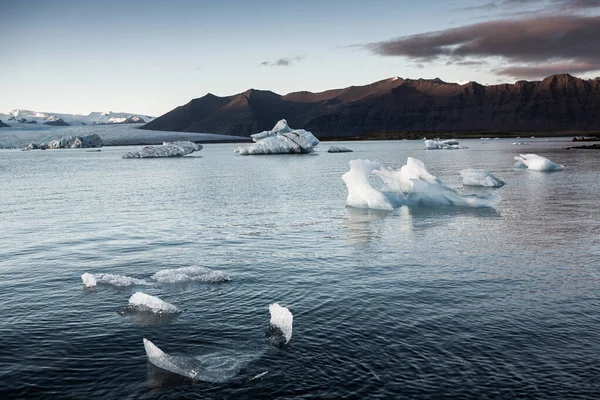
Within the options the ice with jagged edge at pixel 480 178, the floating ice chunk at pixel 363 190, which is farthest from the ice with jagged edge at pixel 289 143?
the floating ice chunk at pixel 363 190

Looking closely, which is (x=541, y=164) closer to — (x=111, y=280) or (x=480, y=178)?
(x=480, y=178)

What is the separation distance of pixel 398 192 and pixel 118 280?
17.9 metres

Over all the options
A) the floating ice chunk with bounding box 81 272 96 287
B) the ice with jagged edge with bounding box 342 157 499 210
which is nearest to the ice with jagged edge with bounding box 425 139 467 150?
the ice with jagged edge with bounding box 342 157 499 210

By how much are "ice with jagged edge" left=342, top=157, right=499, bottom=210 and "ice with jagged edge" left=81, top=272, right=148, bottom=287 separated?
1478 centimetres

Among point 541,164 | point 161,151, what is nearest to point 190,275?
point 541,164

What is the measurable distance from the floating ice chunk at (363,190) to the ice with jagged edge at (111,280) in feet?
48.5

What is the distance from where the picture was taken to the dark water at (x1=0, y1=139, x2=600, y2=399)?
7.52m

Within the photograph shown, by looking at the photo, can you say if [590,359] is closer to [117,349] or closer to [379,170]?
[117,349]

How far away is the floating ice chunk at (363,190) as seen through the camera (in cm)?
2584

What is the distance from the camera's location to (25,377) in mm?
7855

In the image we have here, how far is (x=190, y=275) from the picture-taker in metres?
13.3

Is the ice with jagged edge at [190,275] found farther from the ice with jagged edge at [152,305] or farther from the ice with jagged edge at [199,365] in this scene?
the ice with jagged edge at [199,365]

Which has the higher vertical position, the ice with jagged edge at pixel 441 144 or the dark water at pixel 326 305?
the ice with jagged edge at pixel 441 144

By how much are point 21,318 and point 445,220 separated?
17.1 meters
